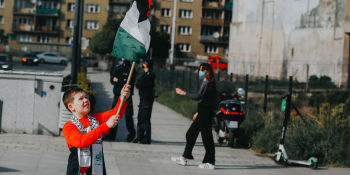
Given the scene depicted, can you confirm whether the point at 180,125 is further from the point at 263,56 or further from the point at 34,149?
the point at 263,56

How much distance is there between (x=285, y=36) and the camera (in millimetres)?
38375

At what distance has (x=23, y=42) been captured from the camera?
292ft

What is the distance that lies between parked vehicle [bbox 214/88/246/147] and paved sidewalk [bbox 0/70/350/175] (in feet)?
0.96

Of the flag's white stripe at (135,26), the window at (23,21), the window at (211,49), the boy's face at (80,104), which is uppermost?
the window at (23,21)

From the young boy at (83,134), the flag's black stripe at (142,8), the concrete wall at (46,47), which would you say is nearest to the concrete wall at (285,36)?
the flag's black stripe at (142,8)

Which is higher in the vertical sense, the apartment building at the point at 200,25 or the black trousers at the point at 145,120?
the apartment building at the point at 200,25

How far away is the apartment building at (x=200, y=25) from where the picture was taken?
84688 millimetres

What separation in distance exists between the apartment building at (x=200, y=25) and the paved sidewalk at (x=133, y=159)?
240 feet

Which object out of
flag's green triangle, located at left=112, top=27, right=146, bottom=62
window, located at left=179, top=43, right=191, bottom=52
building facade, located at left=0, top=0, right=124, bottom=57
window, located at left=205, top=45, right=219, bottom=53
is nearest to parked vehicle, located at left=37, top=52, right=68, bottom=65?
building facade, located at left=0, top=0, right=124, bottom=57

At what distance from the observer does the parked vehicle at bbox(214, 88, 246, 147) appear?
11266 mm

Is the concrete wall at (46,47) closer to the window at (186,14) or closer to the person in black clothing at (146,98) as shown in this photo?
the window at (186,14)

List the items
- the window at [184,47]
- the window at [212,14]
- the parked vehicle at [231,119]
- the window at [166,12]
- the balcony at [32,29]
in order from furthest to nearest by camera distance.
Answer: the balcony at [32,29]
the window at [212,14]
the window at [184,47]
the window at [166,12]
the parked vehicle at [231,119]

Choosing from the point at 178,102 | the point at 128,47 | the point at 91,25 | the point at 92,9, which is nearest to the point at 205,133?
the point at 128,47

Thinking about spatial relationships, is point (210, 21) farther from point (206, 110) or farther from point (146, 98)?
point (206, 110)
